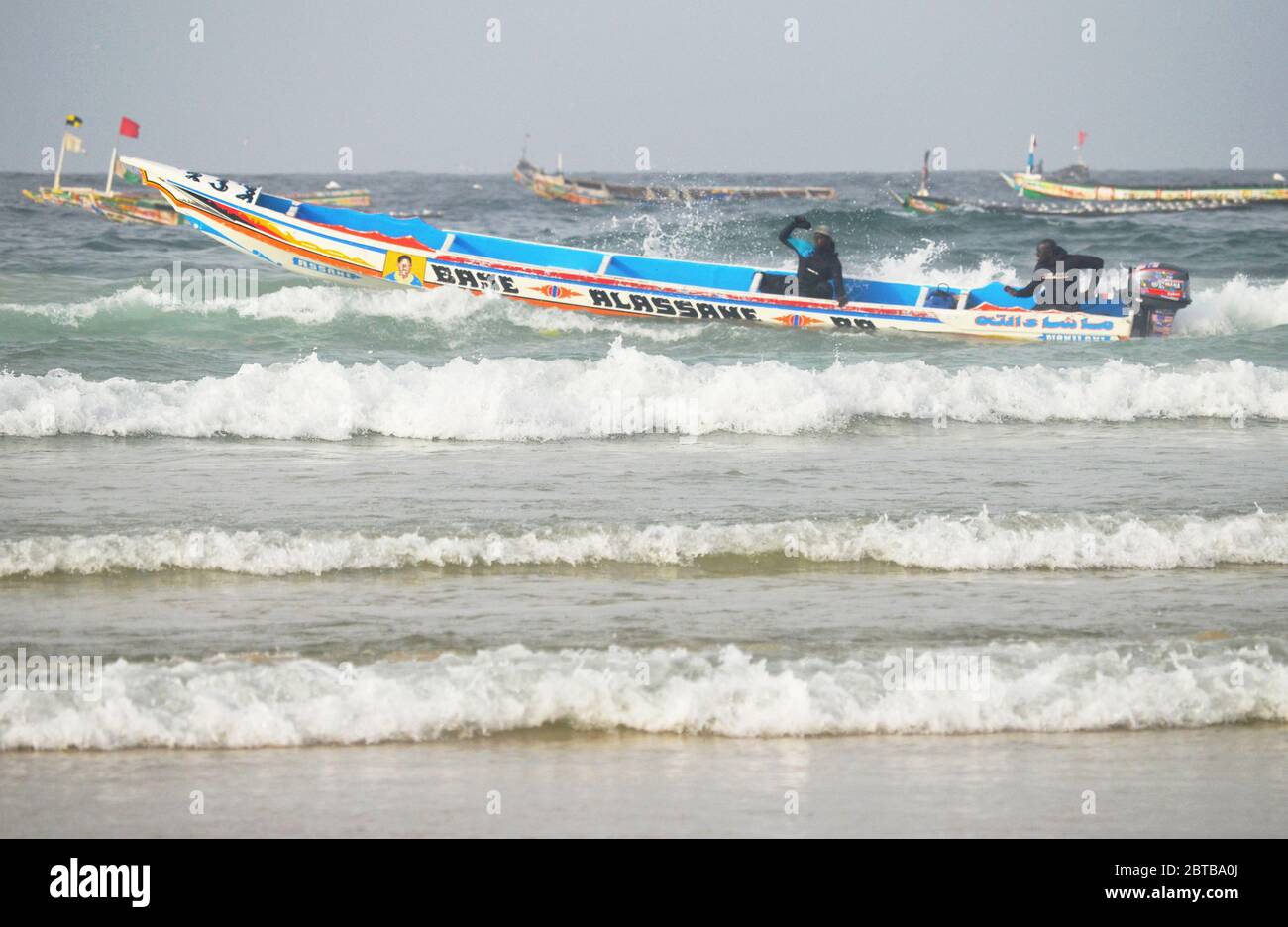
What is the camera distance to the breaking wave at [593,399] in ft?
40.0

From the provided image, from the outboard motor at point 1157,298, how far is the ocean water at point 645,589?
328 cm

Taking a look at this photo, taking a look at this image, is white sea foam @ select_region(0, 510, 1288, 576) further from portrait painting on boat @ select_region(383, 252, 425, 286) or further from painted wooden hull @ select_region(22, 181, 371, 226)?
painted wooden hull @ select_region(22, 181, 371, 226)

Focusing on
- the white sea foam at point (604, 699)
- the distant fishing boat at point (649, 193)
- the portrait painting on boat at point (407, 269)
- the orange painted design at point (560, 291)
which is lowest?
the white sea foam at point (604, 699)

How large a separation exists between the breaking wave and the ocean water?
1.7 inches

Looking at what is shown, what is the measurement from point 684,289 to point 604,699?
1377cm

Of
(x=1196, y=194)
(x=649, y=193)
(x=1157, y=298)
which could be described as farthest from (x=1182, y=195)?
(x=1157, y=298)

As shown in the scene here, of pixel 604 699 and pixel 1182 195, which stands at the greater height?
pixel 1182 195

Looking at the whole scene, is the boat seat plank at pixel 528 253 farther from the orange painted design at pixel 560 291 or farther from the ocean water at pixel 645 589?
the ocean water at pixel 645 589

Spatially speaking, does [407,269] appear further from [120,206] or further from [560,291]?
[120,206]

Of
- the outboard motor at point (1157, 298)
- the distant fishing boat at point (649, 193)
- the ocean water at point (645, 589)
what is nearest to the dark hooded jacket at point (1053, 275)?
the outboard motor at point (1157, 298)

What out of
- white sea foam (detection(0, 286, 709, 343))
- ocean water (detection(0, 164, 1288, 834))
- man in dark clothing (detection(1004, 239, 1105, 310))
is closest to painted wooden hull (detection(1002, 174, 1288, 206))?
man in dark clothing (detection(1004, 239, 1105, 310))

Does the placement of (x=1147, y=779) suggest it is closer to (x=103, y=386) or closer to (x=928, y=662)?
(x=928, y=662)

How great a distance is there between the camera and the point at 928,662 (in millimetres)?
6344

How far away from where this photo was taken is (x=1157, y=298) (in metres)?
19.1
